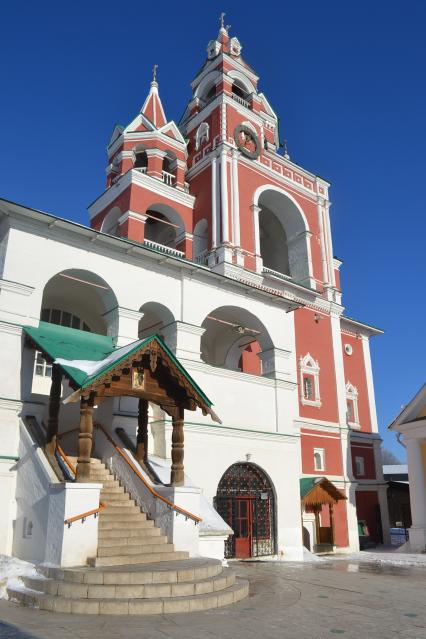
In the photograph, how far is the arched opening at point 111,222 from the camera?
25688mm

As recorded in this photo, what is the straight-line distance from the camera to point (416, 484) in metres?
21.0

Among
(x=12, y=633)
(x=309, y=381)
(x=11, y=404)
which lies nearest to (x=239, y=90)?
(x=309, y=381)

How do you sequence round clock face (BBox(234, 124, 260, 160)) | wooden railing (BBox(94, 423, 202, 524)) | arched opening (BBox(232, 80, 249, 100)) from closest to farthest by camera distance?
wooden railing (BBox(94, 423, 202, 524)) < round clock face (BBox(234, 124, 260, 160)) < arched opening (BBox(232, 80, 249, 100))

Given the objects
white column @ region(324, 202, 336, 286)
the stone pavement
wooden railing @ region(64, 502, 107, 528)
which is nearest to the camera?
the stone pavement

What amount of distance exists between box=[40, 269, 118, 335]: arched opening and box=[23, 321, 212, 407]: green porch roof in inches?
56.3

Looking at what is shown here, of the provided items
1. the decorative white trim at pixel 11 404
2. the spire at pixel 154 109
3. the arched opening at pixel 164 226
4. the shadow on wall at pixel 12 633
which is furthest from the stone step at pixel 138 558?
the spire at pixel 154 109

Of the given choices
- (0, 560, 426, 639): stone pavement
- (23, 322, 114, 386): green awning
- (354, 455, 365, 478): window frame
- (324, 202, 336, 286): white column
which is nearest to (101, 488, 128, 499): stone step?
(23, 322, 114, 386): green awning

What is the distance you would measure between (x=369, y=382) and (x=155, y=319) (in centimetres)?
1460

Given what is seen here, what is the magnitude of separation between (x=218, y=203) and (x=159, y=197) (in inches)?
110

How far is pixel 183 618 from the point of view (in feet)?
23.7

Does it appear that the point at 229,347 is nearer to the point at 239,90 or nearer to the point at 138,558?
the point at 138,558

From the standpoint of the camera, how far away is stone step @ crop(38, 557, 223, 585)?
8.07m

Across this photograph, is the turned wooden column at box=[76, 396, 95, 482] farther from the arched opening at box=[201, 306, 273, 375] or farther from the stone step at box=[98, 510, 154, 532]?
the arched opening at box=[201, 306, 273, 375]

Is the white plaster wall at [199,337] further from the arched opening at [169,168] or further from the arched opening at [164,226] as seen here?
the arched opening at [169,168]
